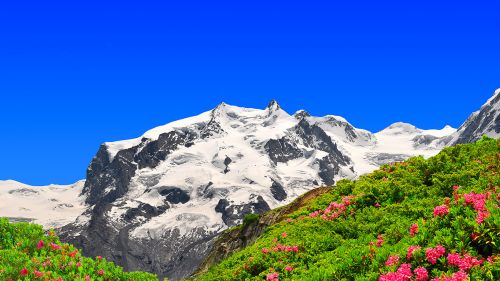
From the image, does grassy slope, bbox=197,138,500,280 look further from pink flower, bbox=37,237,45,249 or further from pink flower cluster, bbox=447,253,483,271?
pink flower, bbox=37,237,45,249

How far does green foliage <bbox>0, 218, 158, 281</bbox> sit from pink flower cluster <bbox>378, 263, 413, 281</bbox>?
14873 millimetres

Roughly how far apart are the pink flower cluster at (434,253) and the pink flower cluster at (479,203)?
1667 millimetres

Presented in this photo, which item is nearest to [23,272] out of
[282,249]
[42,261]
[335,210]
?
[42,261]

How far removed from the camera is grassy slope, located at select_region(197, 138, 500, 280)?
15.8 m

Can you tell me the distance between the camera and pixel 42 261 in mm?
25734

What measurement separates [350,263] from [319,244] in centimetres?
451

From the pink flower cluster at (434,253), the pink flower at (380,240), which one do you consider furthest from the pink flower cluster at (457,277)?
the pink flower at (380,240)

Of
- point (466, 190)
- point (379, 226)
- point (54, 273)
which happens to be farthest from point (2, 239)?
point (466, 190)

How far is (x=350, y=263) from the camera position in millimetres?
17406

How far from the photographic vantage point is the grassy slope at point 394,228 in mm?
15766

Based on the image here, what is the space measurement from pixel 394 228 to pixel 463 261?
4705mm

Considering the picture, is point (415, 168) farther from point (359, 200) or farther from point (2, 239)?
point (2, 239)

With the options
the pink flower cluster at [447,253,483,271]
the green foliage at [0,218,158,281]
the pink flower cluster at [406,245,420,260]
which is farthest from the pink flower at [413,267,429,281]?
the green foliage at [0,218,158,281]

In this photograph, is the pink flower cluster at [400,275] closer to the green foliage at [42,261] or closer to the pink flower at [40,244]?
the green foliage at [42,261]
